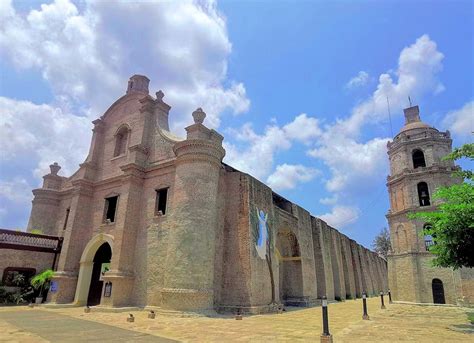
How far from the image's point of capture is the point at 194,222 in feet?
46.4

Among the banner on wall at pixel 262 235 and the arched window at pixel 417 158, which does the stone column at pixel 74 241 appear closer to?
the banner on wall at pixel 262 235

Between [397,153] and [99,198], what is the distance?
2553cm

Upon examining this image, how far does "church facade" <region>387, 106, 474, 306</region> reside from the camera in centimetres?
2373

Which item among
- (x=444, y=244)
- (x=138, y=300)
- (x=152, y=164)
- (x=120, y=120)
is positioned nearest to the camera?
(x=444, y=244)

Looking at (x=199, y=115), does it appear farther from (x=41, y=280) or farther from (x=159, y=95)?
(x=41, y=280)

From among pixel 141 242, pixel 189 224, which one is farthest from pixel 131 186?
pixel 189 224

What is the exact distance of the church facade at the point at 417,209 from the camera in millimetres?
23734

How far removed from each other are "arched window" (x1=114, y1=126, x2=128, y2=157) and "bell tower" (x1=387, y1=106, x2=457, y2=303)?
22.2 m

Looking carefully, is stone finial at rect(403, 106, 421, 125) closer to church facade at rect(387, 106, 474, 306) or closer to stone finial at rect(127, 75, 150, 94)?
church facade at rect(387, 106, 474, 306)

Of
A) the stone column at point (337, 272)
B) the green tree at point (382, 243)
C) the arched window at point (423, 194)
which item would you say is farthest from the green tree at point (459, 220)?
the green tree at point (382, 243)

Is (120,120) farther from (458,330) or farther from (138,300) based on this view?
(458,330)

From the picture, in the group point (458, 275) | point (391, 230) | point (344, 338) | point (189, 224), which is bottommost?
point (344, 338)

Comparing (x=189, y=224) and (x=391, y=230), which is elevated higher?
(x=391, y=230)

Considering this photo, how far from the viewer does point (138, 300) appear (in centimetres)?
1530
